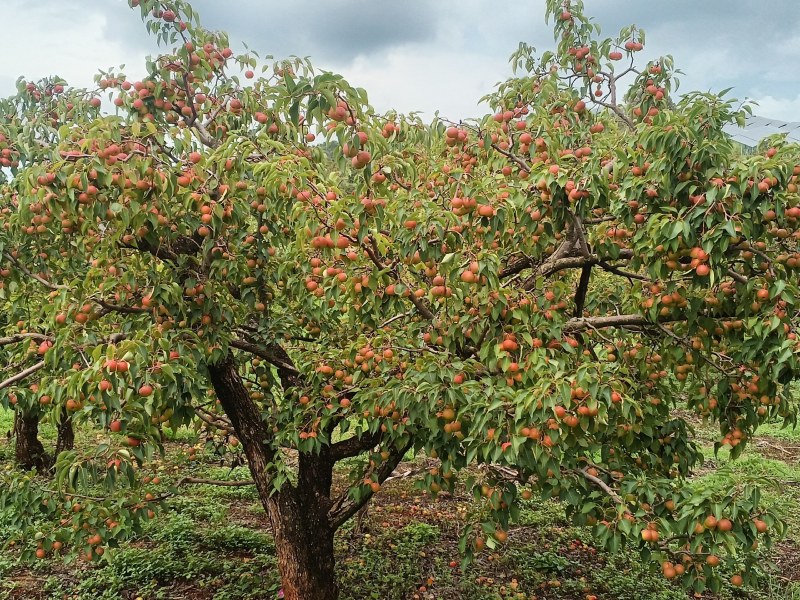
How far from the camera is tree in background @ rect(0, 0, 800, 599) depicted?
9.25 ft

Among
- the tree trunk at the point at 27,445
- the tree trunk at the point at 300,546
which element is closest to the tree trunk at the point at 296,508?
the tree trunk at the point at 300,546

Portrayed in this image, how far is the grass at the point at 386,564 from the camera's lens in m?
5.19

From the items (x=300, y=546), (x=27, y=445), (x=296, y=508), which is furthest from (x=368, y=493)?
(x=27, y=445)

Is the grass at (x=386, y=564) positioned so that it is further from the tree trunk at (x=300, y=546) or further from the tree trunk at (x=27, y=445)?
the tree trunk at (x=27, y=445)

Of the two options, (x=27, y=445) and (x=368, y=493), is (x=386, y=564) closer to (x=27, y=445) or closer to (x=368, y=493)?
(x=368, y=493)

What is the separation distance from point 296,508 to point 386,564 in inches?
67.5

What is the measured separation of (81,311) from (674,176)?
3.05 metres

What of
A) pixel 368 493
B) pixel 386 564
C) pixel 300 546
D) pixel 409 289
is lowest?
pixel 386 564

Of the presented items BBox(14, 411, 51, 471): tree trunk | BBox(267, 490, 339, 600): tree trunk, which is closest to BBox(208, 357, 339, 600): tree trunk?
BBox(267, 490, 339, 600): tree trunk

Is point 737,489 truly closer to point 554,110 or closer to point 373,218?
point 373,218

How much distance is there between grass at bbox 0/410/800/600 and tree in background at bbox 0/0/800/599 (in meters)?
1.19

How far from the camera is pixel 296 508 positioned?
14.6ft

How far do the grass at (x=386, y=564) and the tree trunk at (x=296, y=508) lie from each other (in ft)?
2.30

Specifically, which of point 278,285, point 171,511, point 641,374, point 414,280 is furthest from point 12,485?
point 641,374
